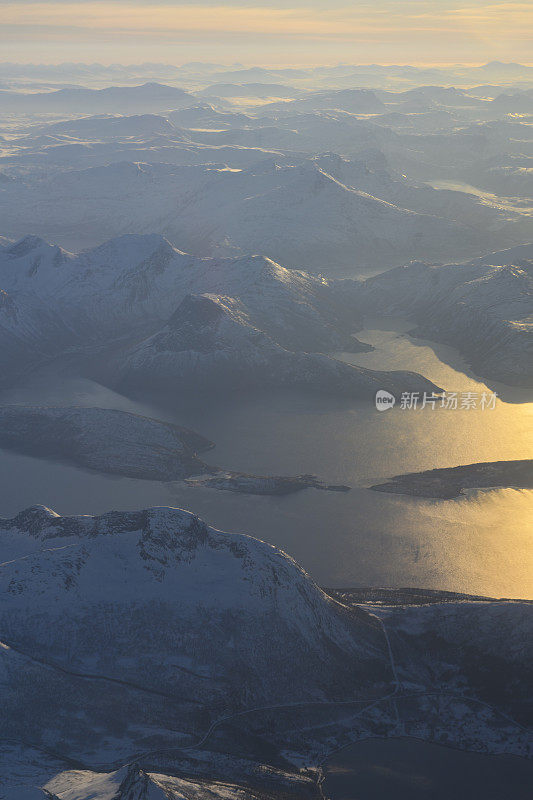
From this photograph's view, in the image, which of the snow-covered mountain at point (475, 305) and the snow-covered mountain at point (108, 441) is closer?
the snow-covered mountain at point (108, 441)

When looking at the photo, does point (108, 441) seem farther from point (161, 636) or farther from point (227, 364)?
point (161, 636)

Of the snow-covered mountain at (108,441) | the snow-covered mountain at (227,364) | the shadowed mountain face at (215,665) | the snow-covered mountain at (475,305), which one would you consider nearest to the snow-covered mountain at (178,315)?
the snow-covered mountain at (227,364)

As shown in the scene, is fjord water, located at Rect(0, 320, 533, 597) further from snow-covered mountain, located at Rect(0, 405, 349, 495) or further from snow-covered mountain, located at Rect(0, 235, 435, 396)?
snow-covered mountain, located at Rect(0, 235, 435, 396)

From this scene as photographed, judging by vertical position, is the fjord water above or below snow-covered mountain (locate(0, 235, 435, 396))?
below

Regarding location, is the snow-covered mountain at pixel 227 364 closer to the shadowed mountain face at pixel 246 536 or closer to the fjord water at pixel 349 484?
the shadowed mountain face at pixel 246 536

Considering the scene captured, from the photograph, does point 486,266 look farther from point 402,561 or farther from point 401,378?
point 402,561

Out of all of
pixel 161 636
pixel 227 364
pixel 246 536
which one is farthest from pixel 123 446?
pixel 161 636

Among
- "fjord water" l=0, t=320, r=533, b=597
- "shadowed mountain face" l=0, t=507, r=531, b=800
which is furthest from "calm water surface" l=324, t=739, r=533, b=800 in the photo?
"fjord water" l=0, t=320, r=533, b=597

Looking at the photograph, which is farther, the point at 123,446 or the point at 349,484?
the point at 123,446
